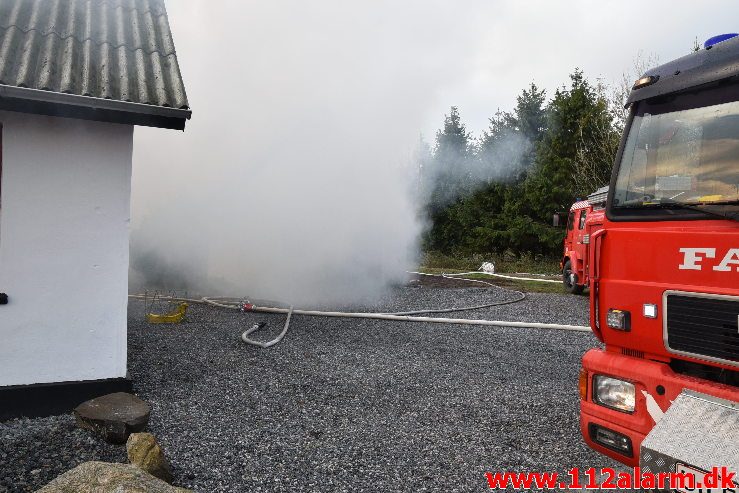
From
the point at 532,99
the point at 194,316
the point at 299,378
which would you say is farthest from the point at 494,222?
the point at 299,378

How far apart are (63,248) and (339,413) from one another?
2.60 m

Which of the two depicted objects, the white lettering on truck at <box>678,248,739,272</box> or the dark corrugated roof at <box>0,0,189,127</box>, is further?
the dark corrugated roof at <box>0,0,189,127</box>

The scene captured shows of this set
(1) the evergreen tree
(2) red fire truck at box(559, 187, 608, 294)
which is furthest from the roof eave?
(1) the evergreen tree

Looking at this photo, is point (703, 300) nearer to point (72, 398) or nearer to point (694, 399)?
point (694, 399)

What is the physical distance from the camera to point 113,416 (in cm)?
349

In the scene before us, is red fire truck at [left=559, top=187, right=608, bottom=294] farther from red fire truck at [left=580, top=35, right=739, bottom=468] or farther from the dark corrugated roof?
the dark corrugated roof

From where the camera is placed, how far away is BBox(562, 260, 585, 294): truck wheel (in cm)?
1234

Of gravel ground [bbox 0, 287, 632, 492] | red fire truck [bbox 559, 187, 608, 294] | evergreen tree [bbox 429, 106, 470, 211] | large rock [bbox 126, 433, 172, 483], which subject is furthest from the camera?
evergreen tree [bbox 429, 106, 470, 211]

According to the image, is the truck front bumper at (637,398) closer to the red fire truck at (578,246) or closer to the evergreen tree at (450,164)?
the red fire truck at (578,246)

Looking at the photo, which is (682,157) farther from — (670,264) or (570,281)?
(570,281)

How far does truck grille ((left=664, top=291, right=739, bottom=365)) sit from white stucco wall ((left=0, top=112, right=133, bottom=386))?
3.92 metres

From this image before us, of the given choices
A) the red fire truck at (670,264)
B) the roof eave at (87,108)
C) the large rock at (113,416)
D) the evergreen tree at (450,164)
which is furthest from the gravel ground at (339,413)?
the evergreen tree at (450,164)

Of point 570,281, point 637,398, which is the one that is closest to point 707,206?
point 637,398

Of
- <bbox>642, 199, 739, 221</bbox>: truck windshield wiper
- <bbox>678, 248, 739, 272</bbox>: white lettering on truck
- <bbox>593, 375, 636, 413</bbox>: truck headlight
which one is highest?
<bbox>642, 199, 739, 221</bbox>: truck windshield wiper
